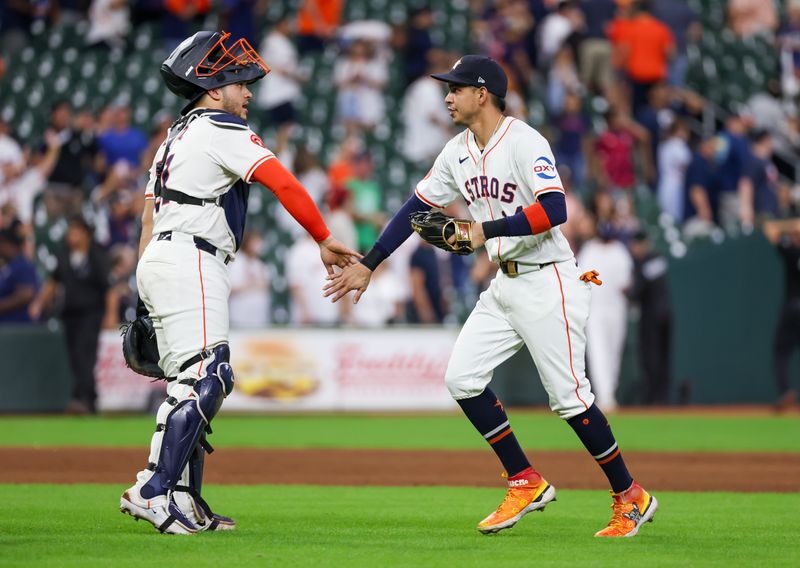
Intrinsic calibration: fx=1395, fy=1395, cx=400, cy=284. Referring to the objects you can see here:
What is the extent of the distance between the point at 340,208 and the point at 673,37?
7.43 metres

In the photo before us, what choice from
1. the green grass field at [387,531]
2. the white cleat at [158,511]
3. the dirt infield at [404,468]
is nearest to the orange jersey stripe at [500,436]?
the green grass field at [387,531]

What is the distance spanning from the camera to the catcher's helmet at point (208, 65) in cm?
707

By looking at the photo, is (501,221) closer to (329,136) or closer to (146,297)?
(146,297)

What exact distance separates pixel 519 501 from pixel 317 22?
596 inches

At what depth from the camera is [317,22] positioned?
2136 cm

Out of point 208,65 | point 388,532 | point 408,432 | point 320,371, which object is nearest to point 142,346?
point 208,65

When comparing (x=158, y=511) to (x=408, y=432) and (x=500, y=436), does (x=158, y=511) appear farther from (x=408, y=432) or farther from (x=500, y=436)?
(x=408, y=432)

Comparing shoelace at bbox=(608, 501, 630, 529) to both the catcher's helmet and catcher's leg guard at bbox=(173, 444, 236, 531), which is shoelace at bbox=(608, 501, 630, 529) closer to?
catcher's leg guard at bbox=(173, 444, 236, 531)

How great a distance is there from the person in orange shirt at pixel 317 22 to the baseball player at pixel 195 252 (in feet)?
47.3

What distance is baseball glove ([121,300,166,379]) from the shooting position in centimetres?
725

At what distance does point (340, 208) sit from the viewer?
16.7m

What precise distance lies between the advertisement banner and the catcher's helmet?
380 inches

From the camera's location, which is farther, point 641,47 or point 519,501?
point 641,47

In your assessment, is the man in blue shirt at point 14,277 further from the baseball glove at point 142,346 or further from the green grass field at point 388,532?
the baseball glove at point 142,346
